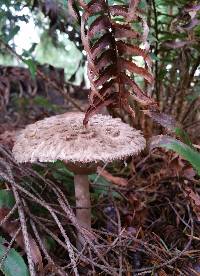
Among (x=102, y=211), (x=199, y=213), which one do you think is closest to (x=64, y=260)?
(x=102, y=211)

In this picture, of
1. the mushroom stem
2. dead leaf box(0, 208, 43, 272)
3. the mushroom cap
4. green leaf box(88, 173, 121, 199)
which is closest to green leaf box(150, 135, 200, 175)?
the mushroom cap

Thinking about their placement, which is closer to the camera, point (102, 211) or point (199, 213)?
point (199, 213)

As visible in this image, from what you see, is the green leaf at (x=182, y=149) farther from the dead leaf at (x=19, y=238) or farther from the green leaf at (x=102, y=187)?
the green leaf at (x=102, y=187)

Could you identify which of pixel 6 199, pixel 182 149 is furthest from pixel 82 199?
pixel 182 149

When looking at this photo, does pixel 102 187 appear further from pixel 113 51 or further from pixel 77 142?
pixel 113 51

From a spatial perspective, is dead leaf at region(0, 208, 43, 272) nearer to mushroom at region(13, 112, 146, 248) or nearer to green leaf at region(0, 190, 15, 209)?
green leaf at region(0, 190, 15, 209)

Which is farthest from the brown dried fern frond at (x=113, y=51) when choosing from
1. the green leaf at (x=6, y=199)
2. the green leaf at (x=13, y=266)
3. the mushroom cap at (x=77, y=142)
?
the green leaf at (x=13, y=266)

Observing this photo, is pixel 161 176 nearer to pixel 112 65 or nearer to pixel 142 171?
pixel 142 171
